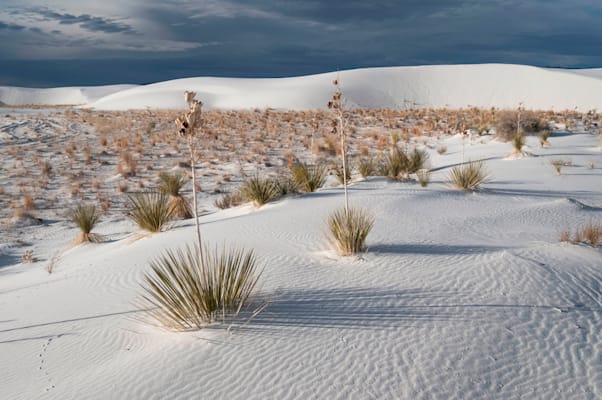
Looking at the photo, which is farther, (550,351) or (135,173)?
(135,173)

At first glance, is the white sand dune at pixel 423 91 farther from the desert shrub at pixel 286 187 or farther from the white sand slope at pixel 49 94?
the white sand slope at pixel 49 94

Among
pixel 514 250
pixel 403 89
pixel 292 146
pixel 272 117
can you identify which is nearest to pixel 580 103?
pixel 403 89

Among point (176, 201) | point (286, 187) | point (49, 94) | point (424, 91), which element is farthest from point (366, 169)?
point (49, 94)

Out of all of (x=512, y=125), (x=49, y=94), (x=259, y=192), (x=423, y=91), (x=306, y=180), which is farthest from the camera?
(x=49, y=94)

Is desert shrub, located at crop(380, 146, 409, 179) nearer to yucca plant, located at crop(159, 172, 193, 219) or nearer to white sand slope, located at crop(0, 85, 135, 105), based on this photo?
yucca plant, located at crop(159, 172, 193, 219)

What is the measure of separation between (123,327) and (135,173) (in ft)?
35.3

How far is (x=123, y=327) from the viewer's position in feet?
13.3

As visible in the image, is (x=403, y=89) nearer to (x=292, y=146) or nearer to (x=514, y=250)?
(x=292, y=146)

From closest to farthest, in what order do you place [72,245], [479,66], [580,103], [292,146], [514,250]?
1. [514,250]
2. [72,245]
3. [292,146]
4. [580,103]
5. [479,66]

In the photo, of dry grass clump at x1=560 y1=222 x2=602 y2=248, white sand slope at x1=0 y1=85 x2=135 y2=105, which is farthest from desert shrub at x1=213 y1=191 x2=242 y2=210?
white sand slope at x1=0 y1=85 x2=135 y2=105

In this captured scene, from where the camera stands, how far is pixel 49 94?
439ft

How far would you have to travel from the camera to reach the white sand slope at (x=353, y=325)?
9.53 ft

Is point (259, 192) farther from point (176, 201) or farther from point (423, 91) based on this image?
point (423, 91)

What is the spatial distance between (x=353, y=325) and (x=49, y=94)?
150 meters
